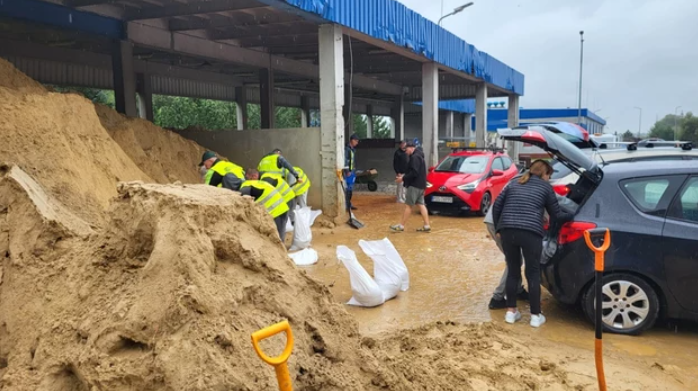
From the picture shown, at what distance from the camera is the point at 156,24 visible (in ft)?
45.0

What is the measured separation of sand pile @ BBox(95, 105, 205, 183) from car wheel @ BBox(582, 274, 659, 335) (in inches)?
316

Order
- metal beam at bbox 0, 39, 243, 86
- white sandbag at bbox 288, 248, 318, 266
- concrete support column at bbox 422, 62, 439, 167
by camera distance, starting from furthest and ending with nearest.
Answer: concrete support column at bbox 422, 62, 439, 167, metal beam at bbox 0, 39, 243, 86, white sandbag at bbox 288, 248, 318, 266

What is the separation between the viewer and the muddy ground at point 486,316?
432 cm

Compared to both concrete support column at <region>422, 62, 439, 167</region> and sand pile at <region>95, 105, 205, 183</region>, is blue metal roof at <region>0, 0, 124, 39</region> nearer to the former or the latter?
sand pile at <region>95, 105, 205, 183</region>

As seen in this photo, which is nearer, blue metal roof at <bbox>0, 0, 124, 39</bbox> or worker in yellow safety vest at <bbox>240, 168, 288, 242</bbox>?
worker in yellow safety vest at <bbox>240, 168, 288, 242</bbox>

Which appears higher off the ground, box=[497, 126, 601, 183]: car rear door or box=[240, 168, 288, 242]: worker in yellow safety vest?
box=[497, 126, 601, 183]: car rear door

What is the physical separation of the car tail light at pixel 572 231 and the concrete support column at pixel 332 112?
6939 millimetres

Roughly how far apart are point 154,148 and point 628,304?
9.91m

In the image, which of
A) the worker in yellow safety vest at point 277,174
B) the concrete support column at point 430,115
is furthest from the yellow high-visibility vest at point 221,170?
the concrete support column at point 430,115

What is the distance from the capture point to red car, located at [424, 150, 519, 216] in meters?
13.2

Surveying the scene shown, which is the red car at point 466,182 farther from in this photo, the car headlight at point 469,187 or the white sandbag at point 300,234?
the white sandbag at point 300,234

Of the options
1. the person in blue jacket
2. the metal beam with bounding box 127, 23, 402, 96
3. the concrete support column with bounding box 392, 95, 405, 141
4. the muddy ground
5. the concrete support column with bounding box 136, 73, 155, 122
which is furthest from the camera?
the concrete support column with bounding box 392, 95, 405, 141

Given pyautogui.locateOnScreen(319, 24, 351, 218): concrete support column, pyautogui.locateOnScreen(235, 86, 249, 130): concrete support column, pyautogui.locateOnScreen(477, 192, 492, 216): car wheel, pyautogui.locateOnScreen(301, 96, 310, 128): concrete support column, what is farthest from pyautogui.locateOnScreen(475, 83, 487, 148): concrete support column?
pyautogui.locateOnScreen(301, 96, 310, 128): concrete support column

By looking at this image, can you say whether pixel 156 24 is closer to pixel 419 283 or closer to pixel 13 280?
pixel 419 283
